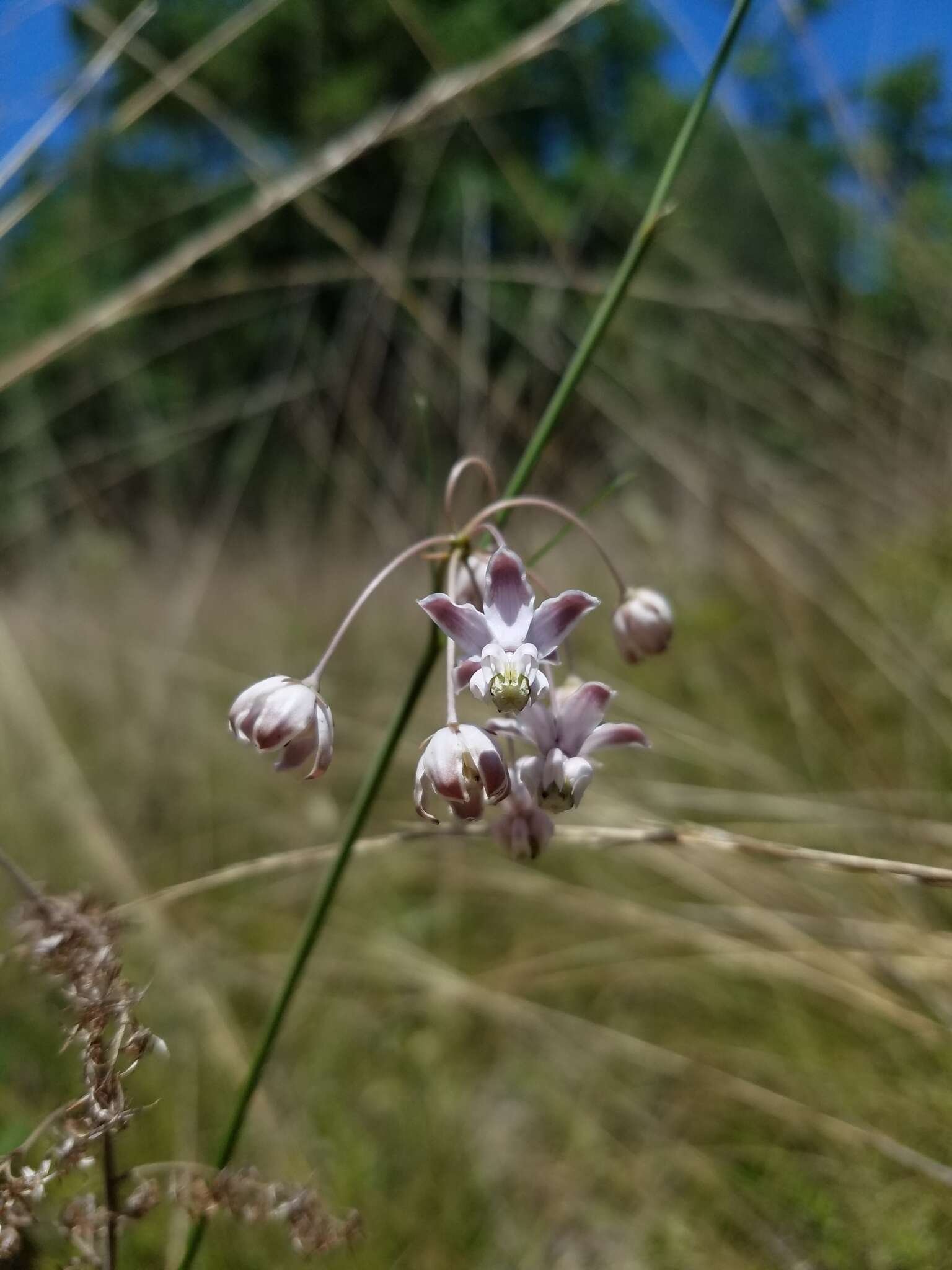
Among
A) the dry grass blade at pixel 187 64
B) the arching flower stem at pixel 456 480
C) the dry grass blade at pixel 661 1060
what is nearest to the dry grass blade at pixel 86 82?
the dry grass blade at pixel 187 64

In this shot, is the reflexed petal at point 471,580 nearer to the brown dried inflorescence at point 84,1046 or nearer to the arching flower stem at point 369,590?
the arching flower stem at point 369,590

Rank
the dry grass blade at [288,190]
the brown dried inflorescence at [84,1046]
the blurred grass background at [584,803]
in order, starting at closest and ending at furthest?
the brown dried inflorescence at [84,1046]
the dry grass blade at [288,190]
the blurred grass background at [584,803]

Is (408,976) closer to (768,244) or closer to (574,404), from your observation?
(574,404)

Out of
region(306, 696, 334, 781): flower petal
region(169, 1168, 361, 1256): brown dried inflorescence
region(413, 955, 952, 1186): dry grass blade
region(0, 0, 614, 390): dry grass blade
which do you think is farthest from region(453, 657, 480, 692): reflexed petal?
region(413, 955, 952, 1186): dry grass blade

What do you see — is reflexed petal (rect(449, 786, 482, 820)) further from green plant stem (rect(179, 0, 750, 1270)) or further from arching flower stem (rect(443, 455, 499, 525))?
arching flower stem (rect(443, 455, 499, 525))

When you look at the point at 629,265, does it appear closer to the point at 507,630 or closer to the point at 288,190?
the point at 507,630

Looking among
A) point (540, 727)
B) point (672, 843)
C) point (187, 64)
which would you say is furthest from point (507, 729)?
point (187, 64)

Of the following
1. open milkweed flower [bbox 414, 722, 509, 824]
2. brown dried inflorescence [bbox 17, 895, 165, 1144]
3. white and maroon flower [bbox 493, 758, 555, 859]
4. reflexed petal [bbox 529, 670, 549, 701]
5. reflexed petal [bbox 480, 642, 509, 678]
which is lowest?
brown dried inflorescence [bbox 17, 895, 165, 1144]

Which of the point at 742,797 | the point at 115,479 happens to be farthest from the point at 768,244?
the point at 742,797
